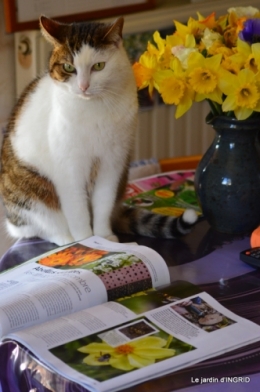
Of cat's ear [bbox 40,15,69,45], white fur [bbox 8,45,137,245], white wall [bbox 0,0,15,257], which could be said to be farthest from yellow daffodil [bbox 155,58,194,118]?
white wall [bbox 0,0,15,257]

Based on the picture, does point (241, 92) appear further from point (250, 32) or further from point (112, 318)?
point (112, 318)

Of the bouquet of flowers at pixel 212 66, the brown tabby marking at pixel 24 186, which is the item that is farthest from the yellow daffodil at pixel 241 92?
the brown tabby marking at pixel 24 186

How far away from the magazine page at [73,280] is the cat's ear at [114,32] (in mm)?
405

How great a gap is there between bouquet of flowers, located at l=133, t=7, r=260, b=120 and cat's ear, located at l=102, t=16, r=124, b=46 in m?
0.08

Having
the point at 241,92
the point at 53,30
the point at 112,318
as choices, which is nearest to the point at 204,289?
the point at 112,318

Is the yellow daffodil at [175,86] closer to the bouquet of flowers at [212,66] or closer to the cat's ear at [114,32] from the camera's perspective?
the bouquet of flowers at [212,66]

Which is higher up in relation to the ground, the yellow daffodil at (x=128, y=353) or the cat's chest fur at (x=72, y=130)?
the cat's chest fur at (x=72, y=130)

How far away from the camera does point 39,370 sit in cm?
88

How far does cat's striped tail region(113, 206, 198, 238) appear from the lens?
133 cm

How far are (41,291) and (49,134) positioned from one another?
0.42m

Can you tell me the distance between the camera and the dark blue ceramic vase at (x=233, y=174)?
4.19ft

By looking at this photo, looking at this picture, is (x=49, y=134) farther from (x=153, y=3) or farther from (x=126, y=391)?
(x=153, y=3)

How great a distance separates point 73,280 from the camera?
3.44 ft

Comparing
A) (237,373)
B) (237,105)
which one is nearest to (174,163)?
(237,105)
